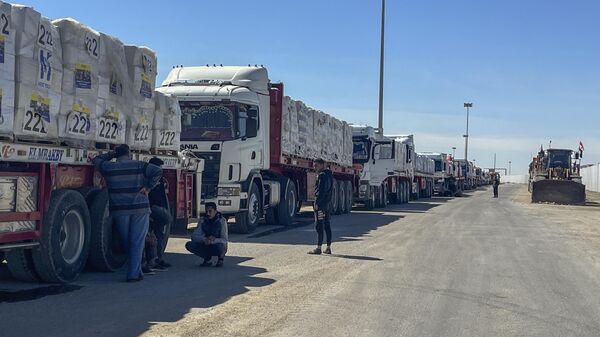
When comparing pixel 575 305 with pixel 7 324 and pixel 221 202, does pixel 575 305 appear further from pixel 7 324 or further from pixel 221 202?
pixel 221 202

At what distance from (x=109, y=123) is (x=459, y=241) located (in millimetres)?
8820

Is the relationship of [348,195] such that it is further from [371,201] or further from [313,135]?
[313,135]

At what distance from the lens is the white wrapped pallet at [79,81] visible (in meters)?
8.48

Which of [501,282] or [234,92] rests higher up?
A: [234,92]

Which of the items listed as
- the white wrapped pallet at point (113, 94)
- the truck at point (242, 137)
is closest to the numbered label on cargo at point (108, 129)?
the white wrapped pallet at point (113, 94)

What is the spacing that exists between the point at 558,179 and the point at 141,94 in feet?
114

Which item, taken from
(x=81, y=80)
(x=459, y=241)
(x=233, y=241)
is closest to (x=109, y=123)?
(x=81, y=80)

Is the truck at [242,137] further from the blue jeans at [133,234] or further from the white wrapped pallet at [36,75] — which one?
the white wrapped pallet at [36,75]

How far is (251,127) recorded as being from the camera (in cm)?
1583

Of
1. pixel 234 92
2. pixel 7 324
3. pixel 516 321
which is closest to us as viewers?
pixel 7 324

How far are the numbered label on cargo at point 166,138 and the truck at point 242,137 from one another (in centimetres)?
137

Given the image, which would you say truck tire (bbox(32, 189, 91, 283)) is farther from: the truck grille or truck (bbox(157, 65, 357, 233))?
the truck grille

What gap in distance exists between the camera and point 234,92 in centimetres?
1550

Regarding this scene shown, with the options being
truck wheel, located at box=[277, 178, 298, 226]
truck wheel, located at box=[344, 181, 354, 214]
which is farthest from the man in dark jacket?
truck wheel, located at box=[344, 181, 354, 214]
